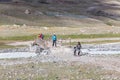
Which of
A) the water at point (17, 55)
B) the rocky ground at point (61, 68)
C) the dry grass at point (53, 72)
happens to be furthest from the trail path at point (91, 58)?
the water at point (17, 55)

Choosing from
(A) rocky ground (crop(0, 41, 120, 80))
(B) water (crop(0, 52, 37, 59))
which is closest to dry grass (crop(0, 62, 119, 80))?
(A) rocky ground (crop(0, 41, 120, 80))

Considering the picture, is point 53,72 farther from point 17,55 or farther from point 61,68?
point 17,55

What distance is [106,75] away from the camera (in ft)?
134

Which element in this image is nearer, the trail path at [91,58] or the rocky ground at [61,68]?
the rocky ground at [61,68]

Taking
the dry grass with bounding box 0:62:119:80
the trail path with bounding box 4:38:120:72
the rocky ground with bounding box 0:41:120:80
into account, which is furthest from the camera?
the trail path with bounding box 4:38:120:72

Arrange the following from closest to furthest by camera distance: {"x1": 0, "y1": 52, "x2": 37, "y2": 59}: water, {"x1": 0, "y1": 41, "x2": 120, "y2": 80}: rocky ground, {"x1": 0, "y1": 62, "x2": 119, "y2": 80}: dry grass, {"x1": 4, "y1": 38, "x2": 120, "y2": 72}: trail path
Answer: {"x1": 0, "y1": 62, "x2": 119, "y2": 80}: dry grass
{"x1": 0, "y1": 41, "x2": 120, "y2": 80}: rocky ground
{"x1": 4, "y1": 38, "x2": 120, "y2": 72}: trail path
{"x1": 0, "y1": 52, "x2": 37, "y2": 59}: water

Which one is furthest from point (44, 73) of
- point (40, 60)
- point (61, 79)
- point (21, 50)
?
point (21, 50)

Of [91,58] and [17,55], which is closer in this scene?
[91,58]

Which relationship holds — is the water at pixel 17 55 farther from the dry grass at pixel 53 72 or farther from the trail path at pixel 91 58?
the dry grass at pixel 53 72

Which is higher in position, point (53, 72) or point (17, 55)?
point (53, 72)

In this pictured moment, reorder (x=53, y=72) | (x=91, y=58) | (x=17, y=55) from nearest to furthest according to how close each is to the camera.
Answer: (x=53, y=72)
(x=91, y=58)
(x=17, y=55)

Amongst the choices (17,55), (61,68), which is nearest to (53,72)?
(61,68)

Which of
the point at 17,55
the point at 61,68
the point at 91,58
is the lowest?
the point at 17,55

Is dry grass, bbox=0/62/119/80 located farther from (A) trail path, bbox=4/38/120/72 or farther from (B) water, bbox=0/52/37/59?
(B) water, bbox=0/52/37/59
